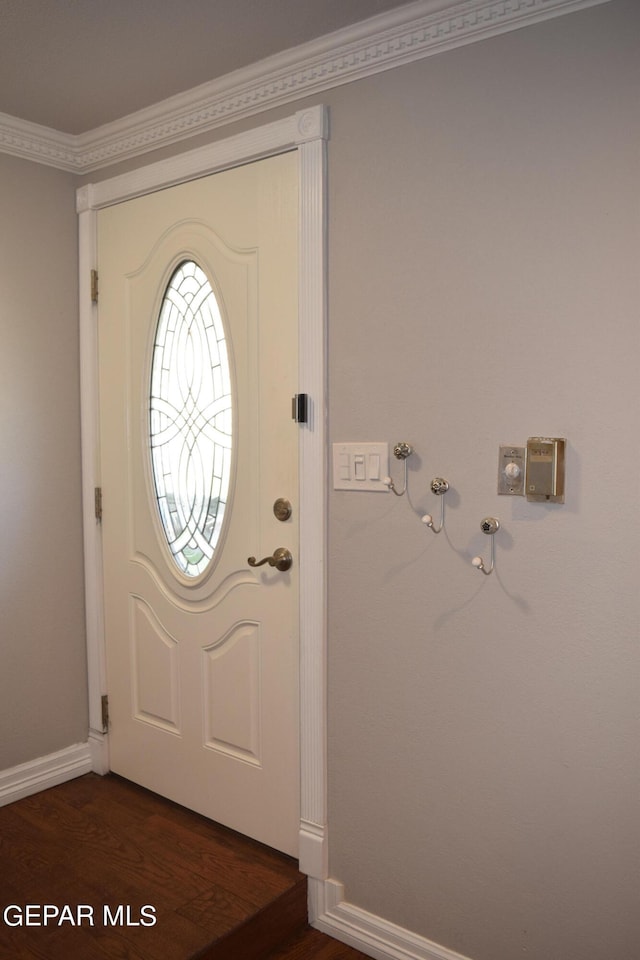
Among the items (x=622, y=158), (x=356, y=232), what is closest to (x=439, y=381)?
(x=356, y=232)

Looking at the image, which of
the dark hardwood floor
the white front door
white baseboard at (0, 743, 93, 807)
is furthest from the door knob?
white baseboard at (0, 743, 93, 807)

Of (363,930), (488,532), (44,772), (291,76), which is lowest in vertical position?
(363,930)

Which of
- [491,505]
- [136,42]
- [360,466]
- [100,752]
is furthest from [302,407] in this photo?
[100,752]

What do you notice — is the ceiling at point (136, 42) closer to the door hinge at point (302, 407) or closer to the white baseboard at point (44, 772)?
the door hinge at point (302, 407)

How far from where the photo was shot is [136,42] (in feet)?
6.33

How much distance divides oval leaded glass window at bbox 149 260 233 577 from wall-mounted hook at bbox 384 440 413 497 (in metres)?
0.59

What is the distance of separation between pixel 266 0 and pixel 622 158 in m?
0.88

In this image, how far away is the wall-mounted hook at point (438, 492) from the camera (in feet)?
5.86

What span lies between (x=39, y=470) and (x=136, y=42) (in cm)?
138

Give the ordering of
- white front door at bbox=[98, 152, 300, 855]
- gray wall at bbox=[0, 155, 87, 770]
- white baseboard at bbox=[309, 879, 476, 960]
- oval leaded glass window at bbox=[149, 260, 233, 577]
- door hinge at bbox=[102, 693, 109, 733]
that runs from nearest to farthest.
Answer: white baseboard at bbox=[309, 879, 476, 960], white front door at bbox=[98, 152, 300, 855], oval leaded glass window at bbox=[149, 260, 233, 577], gray wall at bbox=[0, 155, 87, 770], door hinge at bbox=[102, 693, 109, 733]

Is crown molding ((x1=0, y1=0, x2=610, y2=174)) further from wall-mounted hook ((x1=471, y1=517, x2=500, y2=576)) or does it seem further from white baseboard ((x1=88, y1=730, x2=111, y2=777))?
white baseboard ((x1=88, y1=730, x2=111, y2=777))

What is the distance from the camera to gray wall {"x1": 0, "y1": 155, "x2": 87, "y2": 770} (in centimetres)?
252

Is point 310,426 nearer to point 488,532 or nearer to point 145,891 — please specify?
point 488,532

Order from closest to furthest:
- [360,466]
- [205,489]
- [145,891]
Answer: [360,466]
[145,891]
[205,489]
